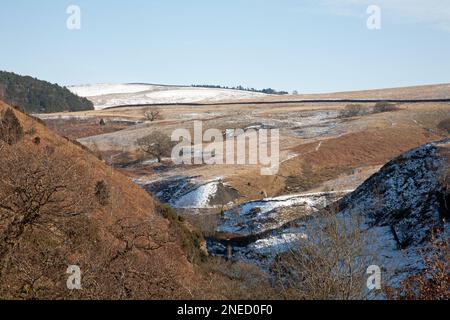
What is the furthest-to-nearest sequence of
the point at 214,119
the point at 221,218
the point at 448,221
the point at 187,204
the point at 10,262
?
the point at 214,119 → the point at 187,204 → the point at 221,218 → the point at 448,221 → the point at 10,262

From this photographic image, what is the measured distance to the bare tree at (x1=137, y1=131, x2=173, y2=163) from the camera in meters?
80.9

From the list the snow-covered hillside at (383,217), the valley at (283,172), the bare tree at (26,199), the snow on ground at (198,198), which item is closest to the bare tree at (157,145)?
the valley at (283,172)

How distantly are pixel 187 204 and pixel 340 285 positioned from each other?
1494 inches

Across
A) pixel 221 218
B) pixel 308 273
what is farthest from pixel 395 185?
pixel 308 273

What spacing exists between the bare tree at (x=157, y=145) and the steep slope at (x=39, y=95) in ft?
264

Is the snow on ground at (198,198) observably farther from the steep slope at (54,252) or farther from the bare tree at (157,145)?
the steep slope at (54,252)

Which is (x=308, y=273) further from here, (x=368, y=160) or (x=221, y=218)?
(x=368, y=160)

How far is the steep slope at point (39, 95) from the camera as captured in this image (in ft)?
512

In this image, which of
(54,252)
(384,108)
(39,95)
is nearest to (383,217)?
(54,252)

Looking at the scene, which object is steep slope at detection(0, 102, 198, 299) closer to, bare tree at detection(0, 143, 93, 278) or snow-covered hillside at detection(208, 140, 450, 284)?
bare tree at detection(0, 143, 93, 278)

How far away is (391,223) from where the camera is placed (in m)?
34.0

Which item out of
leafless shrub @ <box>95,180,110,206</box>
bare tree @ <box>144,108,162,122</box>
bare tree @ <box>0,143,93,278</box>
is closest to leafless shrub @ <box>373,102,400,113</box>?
bare tree @ <box>144,108,162,122</box>

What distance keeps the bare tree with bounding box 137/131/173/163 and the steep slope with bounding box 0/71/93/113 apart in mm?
80379
